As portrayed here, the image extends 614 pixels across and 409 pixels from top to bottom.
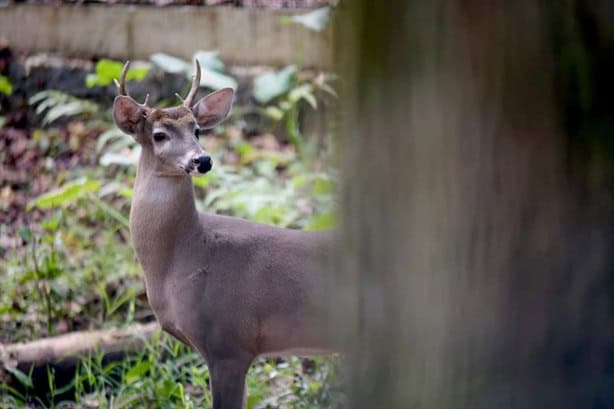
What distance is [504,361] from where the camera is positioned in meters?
0.87

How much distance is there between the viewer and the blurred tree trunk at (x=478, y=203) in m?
0.82

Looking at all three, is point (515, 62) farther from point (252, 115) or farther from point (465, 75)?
point (252, 115)

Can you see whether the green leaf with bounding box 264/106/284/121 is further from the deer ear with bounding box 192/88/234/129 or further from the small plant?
the deer ear with bounding box 192/88/234/129

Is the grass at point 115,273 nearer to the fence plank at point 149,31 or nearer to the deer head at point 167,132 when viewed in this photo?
the deer head at point 167,132

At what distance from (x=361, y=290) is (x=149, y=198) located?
2454 mm

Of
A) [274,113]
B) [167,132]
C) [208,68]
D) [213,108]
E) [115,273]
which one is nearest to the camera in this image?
[167,132]

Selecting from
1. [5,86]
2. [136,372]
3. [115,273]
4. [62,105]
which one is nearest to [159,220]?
[136,372]

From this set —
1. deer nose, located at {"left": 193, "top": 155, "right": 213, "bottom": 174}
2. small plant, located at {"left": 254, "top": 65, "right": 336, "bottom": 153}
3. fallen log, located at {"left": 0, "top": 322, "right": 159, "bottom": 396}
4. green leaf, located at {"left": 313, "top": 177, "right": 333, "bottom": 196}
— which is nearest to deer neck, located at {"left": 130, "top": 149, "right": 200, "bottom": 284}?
deer nose, located at {"left": 193, "top": 155, "right": 213, "bottom": 174}

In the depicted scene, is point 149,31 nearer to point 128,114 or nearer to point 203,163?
point 128,114

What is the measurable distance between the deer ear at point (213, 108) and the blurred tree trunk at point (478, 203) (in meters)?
2.61

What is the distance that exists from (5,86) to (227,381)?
451 centimetres

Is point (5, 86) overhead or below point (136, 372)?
overhead

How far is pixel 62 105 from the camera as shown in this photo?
6.87m

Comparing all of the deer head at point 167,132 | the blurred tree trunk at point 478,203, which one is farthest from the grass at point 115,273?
the blurred tree trunk at point 478,203
